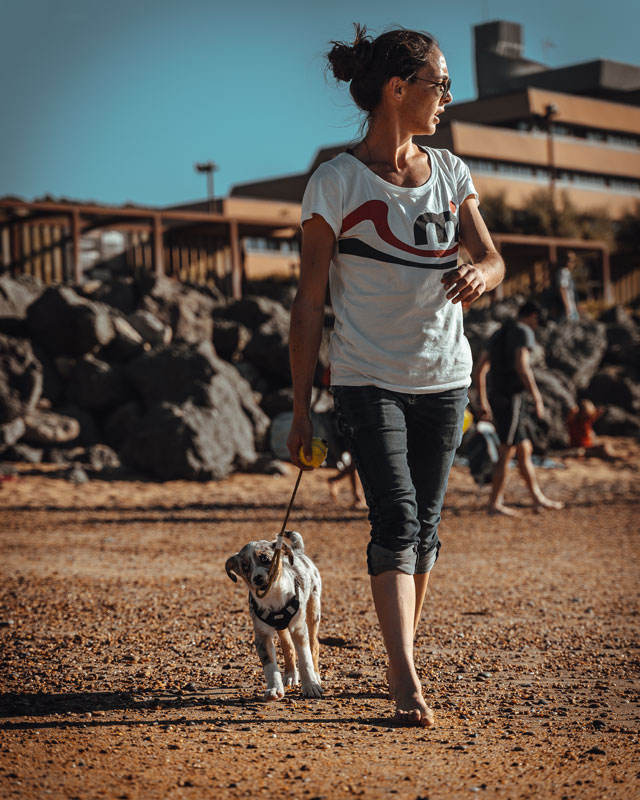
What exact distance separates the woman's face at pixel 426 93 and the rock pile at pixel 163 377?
10.0 meters

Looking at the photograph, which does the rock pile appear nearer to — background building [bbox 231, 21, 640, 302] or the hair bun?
the hair bun

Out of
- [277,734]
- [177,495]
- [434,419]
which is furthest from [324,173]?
[177,495]

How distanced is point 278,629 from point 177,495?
9.26m

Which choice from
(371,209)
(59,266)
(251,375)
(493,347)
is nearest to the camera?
(371,209)

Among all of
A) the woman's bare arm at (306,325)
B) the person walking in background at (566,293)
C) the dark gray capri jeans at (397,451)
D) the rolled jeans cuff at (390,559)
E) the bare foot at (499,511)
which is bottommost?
the bare foot at (499,511)

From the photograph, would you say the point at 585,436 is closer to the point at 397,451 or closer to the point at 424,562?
the point at 424,562

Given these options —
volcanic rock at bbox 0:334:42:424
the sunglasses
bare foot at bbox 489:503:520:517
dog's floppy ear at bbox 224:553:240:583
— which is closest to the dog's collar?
dog's floppy ear at bbox 224:553:240:583

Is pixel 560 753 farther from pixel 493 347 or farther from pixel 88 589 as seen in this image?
pixel 493 347

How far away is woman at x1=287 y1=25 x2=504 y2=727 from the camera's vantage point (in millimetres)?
3496

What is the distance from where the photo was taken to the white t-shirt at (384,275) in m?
3.55

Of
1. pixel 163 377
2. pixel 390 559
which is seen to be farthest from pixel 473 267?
pixel 163 377

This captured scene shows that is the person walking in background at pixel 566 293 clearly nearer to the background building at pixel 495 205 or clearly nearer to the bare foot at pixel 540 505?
the background building at pixel 495 205

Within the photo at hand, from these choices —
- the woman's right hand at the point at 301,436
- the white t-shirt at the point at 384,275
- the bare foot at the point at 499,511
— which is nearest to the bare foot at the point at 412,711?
the woman's right hand at the point at 301,436

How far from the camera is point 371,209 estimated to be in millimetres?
3561
